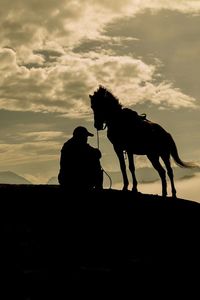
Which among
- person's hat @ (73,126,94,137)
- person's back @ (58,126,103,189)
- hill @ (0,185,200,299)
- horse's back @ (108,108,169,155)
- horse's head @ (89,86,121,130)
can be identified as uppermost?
horse's head @ (89,86,121,130)

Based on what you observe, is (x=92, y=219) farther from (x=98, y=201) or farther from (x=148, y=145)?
(x=148, y=145)

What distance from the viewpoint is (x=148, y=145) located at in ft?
64.1

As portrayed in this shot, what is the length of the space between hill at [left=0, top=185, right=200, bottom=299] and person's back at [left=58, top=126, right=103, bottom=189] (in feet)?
1.31

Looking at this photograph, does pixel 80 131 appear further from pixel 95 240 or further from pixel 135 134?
pixel 135 134

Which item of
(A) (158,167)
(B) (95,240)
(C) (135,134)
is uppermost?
(C) (135,134)

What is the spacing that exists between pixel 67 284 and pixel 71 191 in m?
6.74

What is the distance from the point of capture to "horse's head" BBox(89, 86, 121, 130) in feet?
60.5

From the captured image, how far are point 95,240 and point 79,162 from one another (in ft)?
12.6

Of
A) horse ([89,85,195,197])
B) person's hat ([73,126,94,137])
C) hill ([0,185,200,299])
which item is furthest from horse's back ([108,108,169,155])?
person's hat ([73,126,94,137])

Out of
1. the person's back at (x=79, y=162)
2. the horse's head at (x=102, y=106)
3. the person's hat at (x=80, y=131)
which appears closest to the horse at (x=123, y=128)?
the horse's head at (x=102, y=106)

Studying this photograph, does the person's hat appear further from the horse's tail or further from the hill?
the horse's tail

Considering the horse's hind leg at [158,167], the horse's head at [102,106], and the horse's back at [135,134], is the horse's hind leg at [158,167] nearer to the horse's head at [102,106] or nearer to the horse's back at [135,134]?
the horse's back at [135,134]

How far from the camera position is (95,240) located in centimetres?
1195

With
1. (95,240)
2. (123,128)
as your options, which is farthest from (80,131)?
(95,240)
